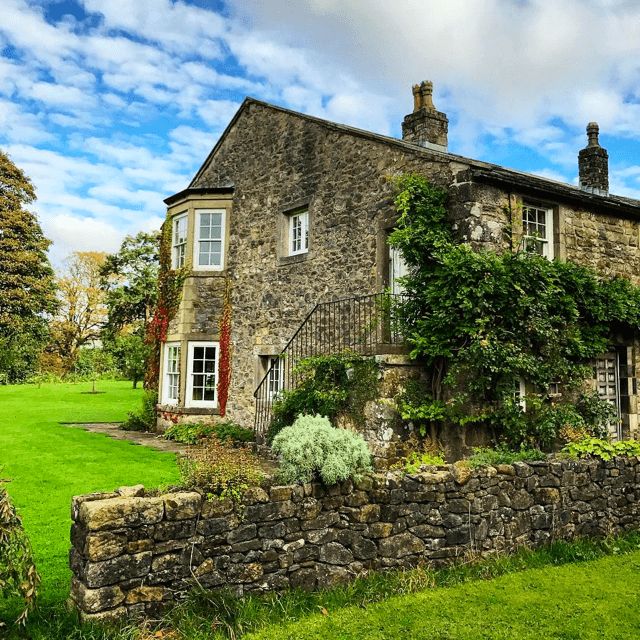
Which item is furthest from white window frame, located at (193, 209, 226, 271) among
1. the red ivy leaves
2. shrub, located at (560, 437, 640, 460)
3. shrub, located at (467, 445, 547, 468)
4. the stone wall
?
the stone wall

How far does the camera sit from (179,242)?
1741 centimetres

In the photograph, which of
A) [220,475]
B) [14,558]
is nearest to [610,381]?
[220,475]

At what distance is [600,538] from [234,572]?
5.11 meters

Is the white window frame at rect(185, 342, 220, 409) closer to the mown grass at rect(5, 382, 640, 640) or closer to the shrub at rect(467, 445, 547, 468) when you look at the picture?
the mown grass at rect(5, 382, 640, 640)

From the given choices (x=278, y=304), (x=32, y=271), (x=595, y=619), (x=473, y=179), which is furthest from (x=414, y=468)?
(x=32, y=271)

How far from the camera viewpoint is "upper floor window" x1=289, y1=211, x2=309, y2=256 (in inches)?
579

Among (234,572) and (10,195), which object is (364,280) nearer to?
(234,572)

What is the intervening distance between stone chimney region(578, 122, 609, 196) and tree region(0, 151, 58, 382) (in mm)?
28991

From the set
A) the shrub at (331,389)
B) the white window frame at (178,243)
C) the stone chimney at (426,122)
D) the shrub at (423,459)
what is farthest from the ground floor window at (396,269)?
the white window frame at (178,243)

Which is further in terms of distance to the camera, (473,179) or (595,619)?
(473,179)

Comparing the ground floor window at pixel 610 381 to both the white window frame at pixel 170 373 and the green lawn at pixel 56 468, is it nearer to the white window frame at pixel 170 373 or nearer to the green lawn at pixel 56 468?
the green lawn at pixel 56 468

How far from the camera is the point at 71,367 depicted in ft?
126

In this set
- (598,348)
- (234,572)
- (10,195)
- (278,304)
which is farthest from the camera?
(10,195)

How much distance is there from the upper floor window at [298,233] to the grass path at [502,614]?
31.5 feet
